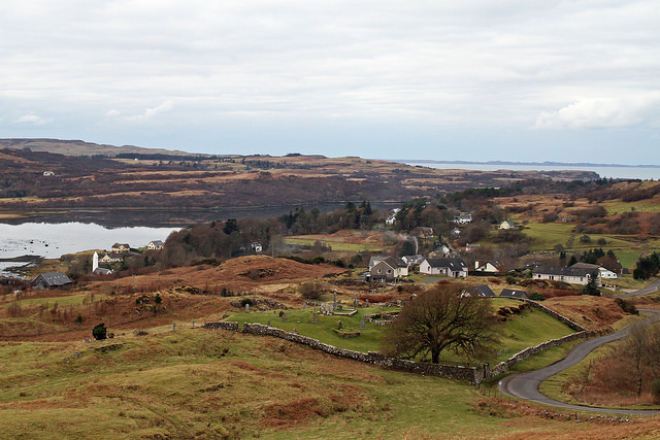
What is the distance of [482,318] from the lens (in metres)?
35.3

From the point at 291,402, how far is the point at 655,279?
7590 cm

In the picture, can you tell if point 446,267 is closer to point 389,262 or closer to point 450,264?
point 450,264

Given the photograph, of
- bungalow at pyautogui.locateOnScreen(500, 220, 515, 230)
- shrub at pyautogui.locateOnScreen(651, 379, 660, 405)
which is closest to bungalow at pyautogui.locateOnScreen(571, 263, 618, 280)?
bungalow at pyautogui.locateOnScreen(500, 220, 515, 230)

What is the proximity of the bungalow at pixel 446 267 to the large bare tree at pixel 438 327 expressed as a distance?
1917 inches

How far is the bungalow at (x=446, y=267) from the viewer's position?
84250mm

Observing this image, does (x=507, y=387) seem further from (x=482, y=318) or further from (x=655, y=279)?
(x=655, y=279)

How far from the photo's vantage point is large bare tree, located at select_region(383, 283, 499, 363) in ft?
113

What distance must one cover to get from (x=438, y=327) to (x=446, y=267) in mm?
50347

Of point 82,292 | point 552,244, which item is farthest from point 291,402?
point 552,244

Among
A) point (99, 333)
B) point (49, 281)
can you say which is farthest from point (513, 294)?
point (49, 281)

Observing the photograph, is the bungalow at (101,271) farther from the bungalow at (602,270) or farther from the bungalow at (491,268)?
the bungalow at (602,270)

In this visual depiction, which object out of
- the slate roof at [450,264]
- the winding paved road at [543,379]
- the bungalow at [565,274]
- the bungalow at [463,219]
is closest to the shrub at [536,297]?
the bungalow at [565,274]

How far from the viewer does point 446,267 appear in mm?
84688

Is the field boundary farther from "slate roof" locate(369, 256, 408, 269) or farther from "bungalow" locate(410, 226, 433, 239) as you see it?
"bungalow" locate(410, 226, 433, 239)
